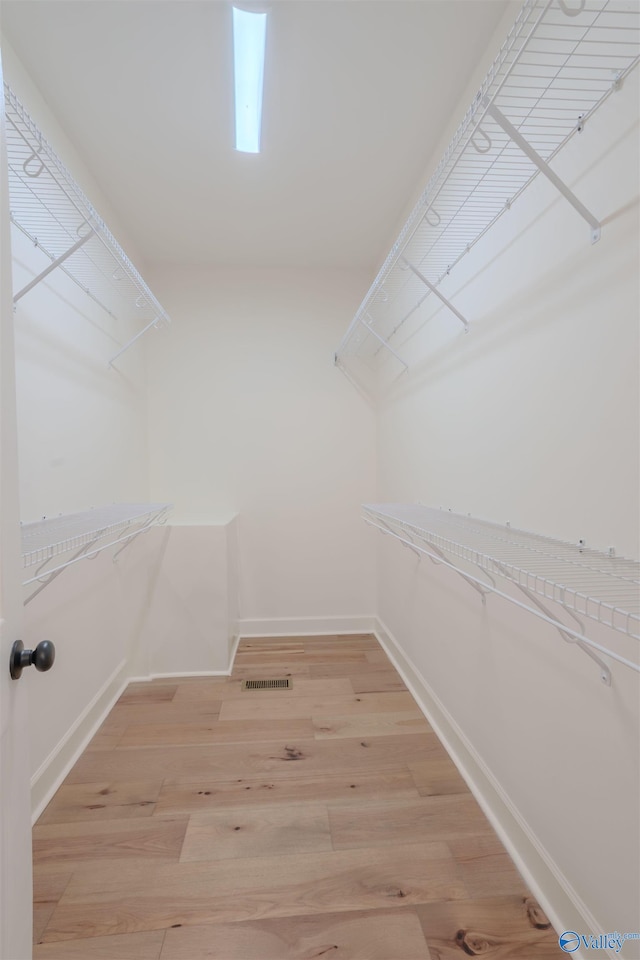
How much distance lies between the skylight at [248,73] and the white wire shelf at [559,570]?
5.56 ft

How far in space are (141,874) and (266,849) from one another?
372mm

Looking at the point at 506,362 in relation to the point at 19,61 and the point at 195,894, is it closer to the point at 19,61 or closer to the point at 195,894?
the point at 195,894

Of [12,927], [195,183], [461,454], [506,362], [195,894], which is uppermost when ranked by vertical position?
[195,183]

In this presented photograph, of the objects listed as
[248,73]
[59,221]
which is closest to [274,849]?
[59,221]

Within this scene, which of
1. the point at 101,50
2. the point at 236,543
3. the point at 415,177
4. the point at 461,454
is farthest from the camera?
the point at 236,543

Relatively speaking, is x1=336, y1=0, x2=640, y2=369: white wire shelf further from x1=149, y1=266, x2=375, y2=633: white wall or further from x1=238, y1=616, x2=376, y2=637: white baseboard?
x1=238, y1=616, x2=376, y2=637: white baseboard

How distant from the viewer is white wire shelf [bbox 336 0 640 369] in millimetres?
901

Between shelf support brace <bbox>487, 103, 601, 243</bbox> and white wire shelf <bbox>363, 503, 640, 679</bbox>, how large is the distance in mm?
750

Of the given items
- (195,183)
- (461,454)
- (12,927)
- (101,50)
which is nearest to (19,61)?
(101,50)

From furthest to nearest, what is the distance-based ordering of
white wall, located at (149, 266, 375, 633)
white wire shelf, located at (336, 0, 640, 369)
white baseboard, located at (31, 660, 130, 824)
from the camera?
white wall, located at (149, 266, 375, 633), white baseboard, located at (31, 660, 130, 824), white wire shelf, located at (336, 0, 640, 369)

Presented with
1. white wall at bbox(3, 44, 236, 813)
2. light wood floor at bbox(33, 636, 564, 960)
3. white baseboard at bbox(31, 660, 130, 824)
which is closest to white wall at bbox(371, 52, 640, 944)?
→ light wood floor at bbox(33, 636, 564, 960)

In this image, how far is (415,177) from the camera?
2172mm

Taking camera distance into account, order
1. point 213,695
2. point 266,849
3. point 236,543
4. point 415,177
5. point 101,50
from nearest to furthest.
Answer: point 266,849 < point 101,50 < point 415,177 < point 213,695 < point 236,543

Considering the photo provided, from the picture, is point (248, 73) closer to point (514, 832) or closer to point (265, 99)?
point (265, 99)
